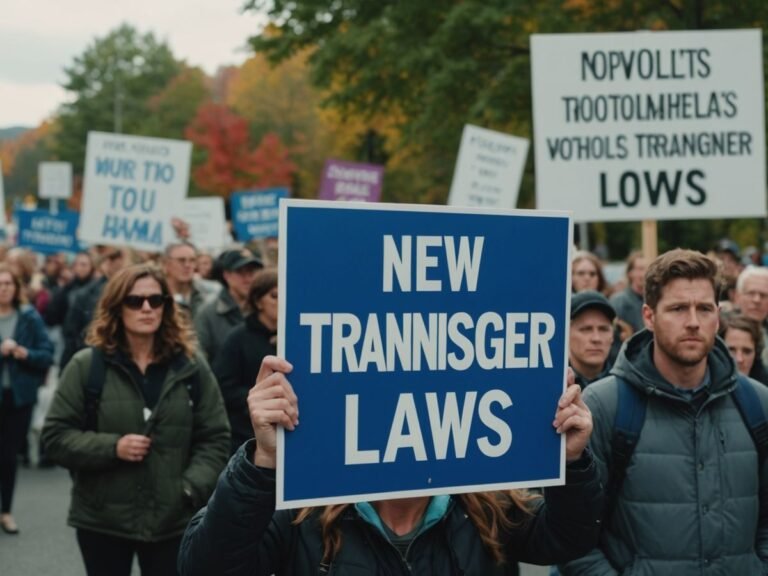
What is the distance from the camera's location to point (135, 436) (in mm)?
5207

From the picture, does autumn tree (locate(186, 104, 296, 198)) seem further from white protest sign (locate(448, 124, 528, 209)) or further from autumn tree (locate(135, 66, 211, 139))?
white protest sign (locate(448, 124, 528, 209))

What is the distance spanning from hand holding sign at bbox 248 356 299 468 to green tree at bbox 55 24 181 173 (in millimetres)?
91400

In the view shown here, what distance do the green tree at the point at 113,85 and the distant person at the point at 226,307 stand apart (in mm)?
85784

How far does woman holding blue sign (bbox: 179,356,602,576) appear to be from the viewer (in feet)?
9.32

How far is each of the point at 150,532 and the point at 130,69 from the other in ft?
353

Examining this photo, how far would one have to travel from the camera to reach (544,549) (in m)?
3.11

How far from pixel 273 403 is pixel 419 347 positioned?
0.39 meters

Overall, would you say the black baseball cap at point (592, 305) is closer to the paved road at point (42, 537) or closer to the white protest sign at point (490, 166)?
the paved road at point (42, 537)

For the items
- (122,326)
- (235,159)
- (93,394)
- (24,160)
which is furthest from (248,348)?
(24,160)

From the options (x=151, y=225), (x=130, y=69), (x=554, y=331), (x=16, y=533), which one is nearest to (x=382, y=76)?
(x=151, y=225)

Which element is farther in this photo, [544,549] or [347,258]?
[544,549]

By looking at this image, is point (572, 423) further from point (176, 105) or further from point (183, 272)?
point (176, 105)

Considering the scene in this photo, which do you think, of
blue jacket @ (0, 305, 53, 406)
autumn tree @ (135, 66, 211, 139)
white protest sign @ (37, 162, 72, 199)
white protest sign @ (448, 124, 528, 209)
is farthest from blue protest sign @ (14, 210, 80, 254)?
autumn tree @ (135, 66, 211, 139)

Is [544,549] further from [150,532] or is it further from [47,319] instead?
[47,319]
